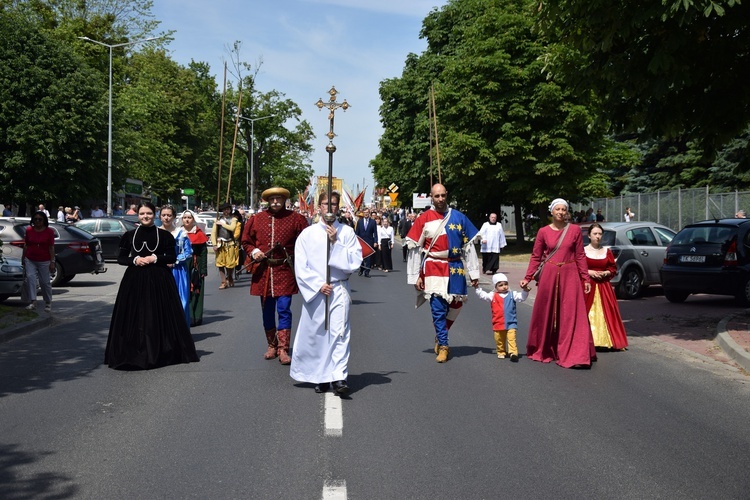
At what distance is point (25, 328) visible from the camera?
40.8 feet

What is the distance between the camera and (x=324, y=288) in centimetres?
792

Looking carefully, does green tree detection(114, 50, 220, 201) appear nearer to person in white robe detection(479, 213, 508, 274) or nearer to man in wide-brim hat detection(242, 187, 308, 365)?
person in white robe detection(479, 213, 508, 274)

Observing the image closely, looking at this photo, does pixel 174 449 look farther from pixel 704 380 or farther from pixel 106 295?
pixel 106 295

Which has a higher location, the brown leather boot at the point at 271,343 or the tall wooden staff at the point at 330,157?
the tall wooden staff at the point at 330,157

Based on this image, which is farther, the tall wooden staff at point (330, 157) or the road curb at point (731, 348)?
the road curb at point (731, 348)

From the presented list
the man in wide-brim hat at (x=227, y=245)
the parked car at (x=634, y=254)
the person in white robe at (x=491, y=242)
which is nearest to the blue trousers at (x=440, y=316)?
the parked car at (x=634, y=254)

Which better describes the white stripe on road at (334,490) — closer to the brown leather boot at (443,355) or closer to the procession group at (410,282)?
the procession group at (410,282)

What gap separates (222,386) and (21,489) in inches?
129

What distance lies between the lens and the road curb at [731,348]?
984 centimetres

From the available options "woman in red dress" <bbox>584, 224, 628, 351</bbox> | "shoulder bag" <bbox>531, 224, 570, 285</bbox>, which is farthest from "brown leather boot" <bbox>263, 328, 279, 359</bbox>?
"woman in red dress" <bbox>584, 224, 628, 351</bbox>

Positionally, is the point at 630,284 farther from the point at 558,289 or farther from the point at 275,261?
the point at 275,261

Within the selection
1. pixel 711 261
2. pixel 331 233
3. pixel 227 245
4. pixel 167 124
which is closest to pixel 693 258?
pixel 711 261

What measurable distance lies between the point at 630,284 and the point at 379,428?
42.5 ft

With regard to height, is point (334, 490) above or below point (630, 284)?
below
